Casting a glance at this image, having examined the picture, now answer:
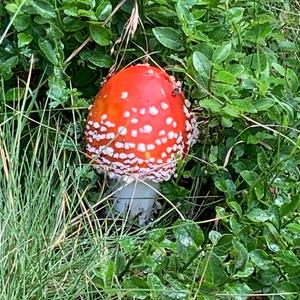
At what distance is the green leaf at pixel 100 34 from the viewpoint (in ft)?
6.75

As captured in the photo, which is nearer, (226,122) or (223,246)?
(223,246)

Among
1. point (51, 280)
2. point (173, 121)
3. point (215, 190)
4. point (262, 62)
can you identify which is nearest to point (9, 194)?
point (51, 280)

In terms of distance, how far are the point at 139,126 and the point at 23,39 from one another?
0.37 meters

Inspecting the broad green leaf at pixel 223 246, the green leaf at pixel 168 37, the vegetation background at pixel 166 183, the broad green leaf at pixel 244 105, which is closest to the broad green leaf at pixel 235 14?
the vegetation background at pixel 166 183

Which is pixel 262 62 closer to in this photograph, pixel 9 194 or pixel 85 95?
pixel 85 95

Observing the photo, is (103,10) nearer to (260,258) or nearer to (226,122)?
(226,122)

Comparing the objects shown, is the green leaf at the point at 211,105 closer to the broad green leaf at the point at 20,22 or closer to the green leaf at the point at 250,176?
the green leaf at the point at 250,176

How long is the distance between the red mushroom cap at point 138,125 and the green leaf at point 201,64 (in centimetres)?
8

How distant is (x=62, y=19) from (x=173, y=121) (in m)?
0.39

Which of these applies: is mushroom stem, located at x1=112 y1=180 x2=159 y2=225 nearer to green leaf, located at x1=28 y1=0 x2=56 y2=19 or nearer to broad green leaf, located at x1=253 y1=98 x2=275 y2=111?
broad green leaf, located at x1=253 y1=98 x2=275 y2=111

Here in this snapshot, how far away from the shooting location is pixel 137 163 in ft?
6.35

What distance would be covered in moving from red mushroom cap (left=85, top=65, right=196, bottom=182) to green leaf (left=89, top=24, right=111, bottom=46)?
12cm

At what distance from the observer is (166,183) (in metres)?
2.08

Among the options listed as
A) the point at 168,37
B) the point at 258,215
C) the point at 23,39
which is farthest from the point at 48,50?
the point at 258,215
